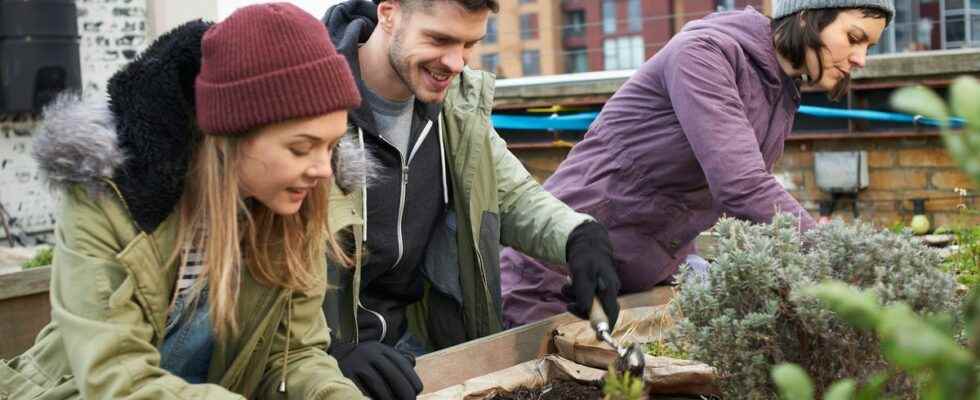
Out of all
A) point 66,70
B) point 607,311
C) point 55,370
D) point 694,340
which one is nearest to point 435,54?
point 607,311

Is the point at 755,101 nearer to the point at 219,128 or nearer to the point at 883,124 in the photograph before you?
the point at 219,128

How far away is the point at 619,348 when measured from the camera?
100 inches

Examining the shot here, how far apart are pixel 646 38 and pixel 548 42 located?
0.91 meters

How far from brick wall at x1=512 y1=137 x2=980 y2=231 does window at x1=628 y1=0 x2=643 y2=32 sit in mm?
2692

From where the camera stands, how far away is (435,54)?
2643mm

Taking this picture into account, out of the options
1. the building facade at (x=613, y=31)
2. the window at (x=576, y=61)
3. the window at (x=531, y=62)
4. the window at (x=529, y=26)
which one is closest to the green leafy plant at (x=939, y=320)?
the building facade at (x=613, y=31)

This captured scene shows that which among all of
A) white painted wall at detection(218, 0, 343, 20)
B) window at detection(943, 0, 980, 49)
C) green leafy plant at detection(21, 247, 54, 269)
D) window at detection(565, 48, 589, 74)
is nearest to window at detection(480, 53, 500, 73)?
window at detection(565, 48, 589, 74)

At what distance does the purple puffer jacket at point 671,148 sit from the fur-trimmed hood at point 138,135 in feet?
4.69

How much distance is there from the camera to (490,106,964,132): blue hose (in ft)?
27.6

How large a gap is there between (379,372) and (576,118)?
288 inches

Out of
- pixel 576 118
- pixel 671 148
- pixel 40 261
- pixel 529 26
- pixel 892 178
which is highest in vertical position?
pixel 529 26

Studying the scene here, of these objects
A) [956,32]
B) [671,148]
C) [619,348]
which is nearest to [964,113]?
[619,348]

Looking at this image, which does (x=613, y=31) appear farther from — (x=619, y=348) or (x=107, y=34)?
(x=619, y=348)

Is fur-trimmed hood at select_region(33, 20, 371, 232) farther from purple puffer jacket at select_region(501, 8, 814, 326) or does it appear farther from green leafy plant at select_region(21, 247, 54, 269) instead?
green leafy plant at select_region(21, 247, 54, 269)
